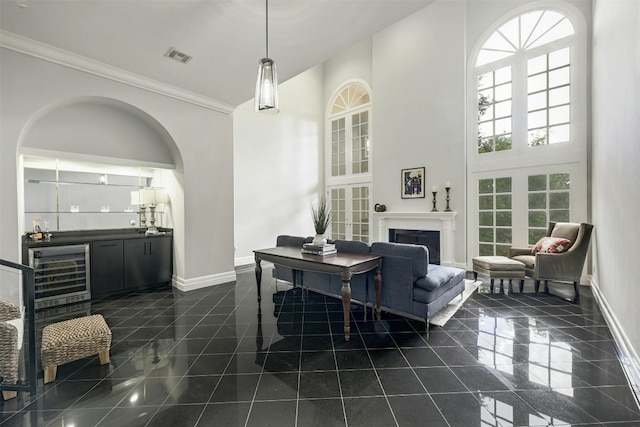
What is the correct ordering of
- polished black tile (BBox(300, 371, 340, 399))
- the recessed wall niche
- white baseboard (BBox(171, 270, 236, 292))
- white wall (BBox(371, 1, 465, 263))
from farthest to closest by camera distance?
white wall (BBox(371, 1, 465, 263))
white baseboard (BBox(171, 270, 236, 292))
the recessed wall niche
polished black tile (BBox(300, 371, 340, 399))

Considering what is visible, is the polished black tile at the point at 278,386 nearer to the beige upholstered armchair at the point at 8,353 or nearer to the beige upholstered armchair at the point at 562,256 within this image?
the beige upholstered armchair at the point at 8,353

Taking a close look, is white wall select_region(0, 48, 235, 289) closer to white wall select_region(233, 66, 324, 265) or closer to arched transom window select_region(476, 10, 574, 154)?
white wall select_region(233, 66, 324, 265)

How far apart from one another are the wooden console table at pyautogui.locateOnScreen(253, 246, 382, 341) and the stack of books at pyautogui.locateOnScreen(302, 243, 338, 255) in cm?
8

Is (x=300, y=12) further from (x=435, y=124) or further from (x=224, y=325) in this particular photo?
(x=435, y=124)

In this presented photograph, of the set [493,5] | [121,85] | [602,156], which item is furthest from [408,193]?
[121,85]

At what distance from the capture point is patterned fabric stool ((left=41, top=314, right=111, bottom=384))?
1917mm

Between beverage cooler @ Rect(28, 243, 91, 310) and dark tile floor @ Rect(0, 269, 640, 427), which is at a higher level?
beverage cooler @ Rect(28, 243, 91, 310)

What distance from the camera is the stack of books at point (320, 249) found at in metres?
3.03

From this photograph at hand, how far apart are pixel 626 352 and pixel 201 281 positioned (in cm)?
471

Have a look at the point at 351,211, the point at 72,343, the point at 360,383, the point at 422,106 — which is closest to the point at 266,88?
the point at 360,383

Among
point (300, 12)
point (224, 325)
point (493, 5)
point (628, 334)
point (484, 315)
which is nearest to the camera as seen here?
point (628, 334)

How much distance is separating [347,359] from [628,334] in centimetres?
228

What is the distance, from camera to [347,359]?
218 centimetres

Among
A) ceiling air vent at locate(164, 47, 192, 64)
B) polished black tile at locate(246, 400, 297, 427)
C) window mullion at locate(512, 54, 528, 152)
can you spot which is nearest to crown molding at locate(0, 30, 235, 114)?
ceiling air vent at locate(164, 47, 192, 64)
